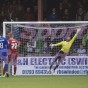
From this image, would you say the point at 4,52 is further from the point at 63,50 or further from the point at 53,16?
the point at 53,16

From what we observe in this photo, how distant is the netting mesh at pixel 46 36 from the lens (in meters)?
19.5

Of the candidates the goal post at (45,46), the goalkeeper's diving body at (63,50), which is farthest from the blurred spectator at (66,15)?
the goalkeeper's diving body at (63,50)

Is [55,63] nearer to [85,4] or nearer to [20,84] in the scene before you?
[20,84]

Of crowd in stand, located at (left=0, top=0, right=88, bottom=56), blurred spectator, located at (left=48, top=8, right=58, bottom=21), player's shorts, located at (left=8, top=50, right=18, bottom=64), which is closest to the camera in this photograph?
player's shorts, located at (left=8, top=50, right=18, bottom=64)

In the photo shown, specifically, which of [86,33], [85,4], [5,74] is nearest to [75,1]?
[85,4]

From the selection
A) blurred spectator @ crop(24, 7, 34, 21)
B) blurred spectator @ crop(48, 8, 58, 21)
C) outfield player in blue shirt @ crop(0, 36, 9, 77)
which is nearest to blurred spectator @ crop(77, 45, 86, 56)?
outfield player in blue shirt @ crop(0, 36, 9, 77)

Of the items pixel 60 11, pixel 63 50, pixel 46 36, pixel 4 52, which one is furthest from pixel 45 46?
pixel 60 11

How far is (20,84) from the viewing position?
50.6ft

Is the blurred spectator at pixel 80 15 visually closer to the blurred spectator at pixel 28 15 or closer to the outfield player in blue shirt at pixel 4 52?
the blurred spectator at pixel 28 15

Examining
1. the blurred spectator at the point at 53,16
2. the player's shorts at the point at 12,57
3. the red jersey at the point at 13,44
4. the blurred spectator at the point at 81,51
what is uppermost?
the blurred spectator at the point at 53,16

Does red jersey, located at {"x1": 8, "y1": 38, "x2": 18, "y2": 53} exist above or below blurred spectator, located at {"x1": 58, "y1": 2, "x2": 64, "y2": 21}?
below

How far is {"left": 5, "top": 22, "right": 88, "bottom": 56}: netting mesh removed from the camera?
63.9 feet

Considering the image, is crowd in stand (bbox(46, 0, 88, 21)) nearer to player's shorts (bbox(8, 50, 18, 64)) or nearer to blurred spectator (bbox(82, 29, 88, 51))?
blurred spectator (bbox(82, 29, 88, 51))

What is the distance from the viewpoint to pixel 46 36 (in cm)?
1955
